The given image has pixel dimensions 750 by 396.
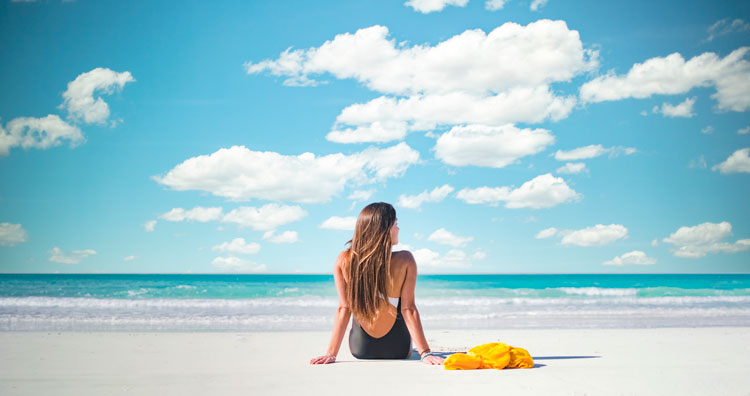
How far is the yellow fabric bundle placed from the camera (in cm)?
441

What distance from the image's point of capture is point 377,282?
4.40m

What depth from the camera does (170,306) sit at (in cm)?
1402

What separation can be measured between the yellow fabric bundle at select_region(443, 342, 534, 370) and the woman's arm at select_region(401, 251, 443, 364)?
17 cm

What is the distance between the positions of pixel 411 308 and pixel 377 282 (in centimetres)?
40

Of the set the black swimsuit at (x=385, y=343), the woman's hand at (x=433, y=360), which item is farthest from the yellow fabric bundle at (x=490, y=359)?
the black swimsuit at (x=385, y=343)

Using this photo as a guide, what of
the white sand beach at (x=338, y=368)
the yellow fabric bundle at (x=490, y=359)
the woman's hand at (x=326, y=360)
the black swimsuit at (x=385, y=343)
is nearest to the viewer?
the white sand beach at (x=338, y=368)

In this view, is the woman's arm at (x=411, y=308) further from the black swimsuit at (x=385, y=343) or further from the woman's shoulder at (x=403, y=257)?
the black swimsuit at (x=385, y=343)

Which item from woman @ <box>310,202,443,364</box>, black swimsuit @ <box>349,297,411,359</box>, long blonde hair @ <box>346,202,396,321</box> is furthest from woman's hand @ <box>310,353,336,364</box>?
long blonde hair @ <box>346,202,396,321</box>

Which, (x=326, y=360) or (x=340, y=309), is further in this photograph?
(x=326, y=360)

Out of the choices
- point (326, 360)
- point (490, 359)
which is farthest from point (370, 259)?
point (490, 359)

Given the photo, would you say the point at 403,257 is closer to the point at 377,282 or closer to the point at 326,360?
the point at 377,282

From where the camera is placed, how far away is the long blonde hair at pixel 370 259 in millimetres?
4289

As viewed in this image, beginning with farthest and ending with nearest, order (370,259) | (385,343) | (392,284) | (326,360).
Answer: (385,343)
(326,360)
(392,284)
(370,259)

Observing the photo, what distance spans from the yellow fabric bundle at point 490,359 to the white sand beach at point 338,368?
83 millimetres
